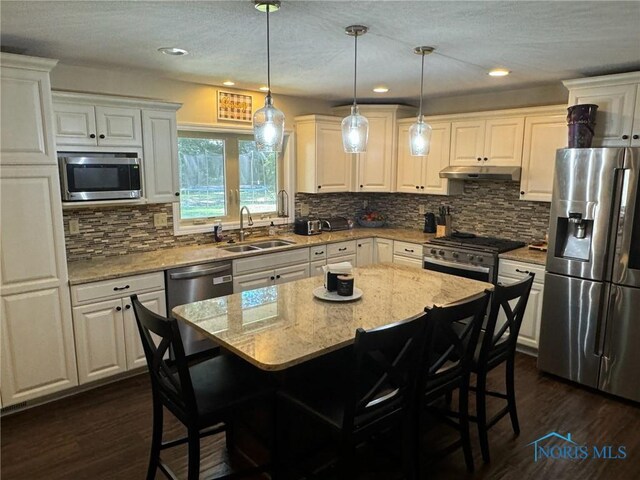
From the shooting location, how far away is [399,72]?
3453mm

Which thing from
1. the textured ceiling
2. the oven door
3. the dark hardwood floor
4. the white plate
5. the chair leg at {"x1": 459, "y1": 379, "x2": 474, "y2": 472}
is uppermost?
the textured ceiling

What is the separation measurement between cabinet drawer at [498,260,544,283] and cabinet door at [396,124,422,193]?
1.36m

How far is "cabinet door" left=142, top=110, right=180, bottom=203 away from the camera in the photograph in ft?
11.4

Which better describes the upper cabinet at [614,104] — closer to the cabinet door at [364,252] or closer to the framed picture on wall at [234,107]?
the cabinet door at [364,252]

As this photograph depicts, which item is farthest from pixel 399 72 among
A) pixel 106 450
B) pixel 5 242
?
pixel 106 450

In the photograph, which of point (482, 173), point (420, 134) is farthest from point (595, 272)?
point (420, 134)

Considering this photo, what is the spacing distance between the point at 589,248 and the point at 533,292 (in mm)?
657

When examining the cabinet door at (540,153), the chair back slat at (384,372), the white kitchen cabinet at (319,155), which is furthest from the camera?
the white kitchen cabinet at (319,155)

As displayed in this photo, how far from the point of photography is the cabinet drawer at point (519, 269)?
361 cm

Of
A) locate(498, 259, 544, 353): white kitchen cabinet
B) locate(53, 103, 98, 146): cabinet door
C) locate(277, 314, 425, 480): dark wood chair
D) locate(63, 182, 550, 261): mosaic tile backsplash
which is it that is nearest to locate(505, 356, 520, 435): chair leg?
locate(277, 314, 425, 480): dark wood chair

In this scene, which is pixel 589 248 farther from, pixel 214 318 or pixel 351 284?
pixel 214 318

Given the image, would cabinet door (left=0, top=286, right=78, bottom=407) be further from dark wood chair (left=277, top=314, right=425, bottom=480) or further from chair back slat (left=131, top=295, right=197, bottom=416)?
dark wood chair (left=277, top=314, right=425, bottom=480)

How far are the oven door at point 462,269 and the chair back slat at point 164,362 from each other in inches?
113

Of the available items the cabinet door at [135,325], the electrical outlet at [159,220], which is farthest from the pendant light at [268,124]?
the electrical outlet at [159,220]
